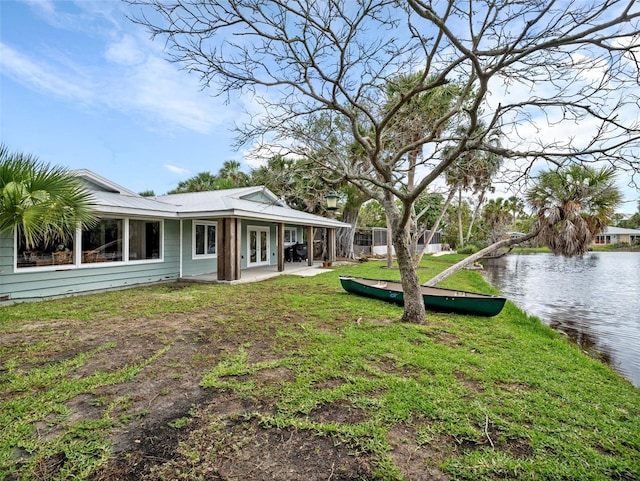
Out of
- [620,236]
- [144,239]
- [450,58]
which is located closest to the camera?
[450,58]

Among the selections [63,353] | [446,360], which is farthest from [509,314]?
[63,353]

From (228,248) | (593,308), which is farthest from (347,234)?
(593,308)

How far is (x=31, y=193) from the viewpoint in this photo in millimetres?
4477

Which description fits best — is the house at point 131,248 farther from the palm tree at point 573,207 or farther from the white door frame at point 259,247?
the palm tree at point 573,207

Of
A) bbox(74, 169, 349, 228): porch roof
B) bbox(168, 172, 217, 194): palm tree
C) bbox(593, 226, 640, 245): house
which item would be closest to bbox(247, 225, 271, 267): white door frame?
bbox(74, 169, 349, 228): porch roof

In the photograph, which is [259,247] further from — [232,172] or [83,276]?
[232,172]

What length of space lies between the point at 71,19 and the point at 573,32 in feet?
32.7

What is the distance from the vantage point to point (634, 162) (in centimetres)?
411

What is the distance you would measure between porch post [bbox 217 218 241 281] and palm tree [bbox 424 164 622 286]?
23.3 ft

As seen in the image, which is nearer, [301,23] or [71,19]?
[301,23]

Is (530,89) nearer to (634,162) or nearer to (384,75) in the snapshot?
(634,162)

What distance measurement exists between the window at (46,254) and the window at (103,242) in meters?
0.38

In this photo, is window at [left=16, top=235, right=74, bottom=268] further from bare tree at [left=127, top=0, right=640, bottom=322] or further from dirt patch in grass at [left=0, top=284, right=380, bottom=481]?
bare tree at [left=127, top=0, right=640, bottom=322]

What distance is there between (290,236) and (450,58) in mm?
15302
